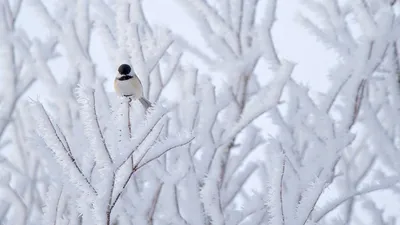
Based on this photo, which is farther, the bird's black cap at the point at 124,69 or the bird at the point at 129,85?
the bird's black cap at the point at 124,69

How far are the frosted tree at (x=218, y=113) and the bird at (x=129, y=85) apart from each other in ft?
0.26

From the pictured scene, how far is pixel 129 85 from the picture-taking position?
259 cm

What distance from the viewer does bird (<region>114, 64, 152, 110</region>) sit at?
2589 millimetres

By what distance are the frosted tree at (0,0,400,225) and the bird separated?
8cm

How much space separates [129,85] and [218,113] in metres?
0.52

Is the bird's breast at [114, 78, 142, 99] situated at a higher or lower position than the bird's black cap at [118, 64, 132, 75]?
lower

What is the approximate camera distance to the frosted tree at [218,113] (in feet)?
7.71

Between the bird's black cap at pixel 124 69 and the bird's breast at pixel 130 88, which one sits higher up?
the bird's black cap at pixel 124 69

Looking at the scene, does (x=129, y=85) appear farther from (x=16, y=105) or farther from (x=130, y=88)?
(x=16, y=105)

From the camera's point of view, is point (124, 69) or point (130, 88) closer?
point (130, 88)

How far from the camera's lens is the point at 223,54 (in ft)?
10.2

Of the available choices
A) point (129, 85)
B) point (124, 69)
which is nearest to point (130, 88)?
point (129, 85)

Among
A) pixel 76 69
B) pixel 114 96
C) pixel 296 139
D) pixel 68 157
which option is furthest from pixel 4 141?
pixel 68 157

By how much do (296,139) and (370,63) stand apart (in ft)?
2.54
